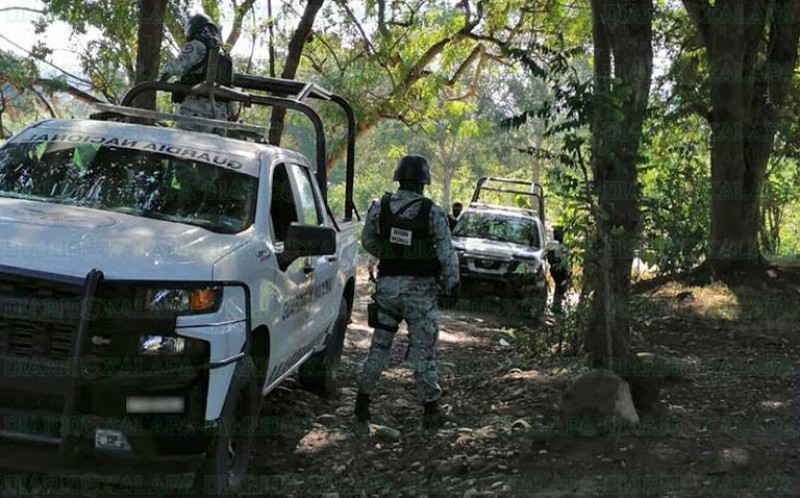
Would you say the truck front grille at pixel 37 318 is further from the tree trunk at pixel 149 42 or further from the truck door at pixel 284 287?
the tree trunk at pixel 149 42

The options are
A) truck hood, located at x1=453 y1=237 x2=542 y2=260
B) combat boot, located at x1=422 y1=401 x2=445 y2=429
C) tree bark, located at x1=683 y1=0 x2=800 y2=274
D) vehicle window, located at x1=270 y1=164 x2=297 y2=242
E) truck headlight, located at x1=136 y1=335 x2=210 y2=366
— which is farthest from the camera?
truck hood, located at x1=453 y1=237 x2=542 y2=260

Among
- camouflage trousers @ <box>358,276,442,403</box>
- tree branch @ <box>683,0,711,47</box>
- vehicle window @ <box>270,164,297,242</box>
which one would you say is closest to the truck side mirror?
vehicle window @ <box>270,164,297,242</box>

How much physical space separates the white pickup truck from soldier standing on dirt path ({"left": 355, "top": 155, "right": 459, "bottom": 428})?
92 centimetres

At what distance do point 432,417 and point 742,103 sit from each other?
27.0 feet

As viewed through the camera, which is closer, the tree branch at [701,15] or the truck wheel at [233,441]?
the truck wheel at [233,441]

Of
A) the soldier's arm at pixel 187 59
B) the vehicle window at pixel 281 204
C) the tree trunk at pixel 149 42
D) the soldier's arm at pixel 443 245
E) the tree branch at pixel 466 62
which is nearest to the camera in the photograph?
the vehicle window at pixel 281 204

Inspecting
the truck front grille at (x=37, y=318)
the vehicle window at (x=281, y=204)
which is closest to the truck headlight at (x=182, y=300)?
the truck front grille at (x=37, y=318)

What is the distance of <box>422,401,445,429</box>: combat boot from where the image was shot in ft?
20.8

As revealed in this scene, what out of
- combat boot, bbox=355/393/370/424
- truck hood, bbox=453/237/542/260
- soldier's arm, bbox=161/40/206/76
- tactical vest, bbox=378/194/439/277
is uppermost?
soldier's arm, bbox=161/40/206/76

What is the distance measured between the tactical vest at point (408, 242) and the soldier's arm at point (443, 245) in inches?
1.7

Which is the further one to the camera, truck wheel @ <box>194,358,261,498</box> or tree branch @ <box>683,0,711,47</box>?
tree branch @ <box>683,0,711,47</box>

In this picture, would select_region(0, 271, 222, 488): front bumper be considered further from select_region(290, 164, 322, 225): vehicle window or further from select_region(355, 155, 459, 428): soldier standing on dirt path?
select_region(355, 155, 459, 428): soldier standing on dirt path

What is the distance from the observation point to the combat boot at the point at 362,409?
6.37 meters

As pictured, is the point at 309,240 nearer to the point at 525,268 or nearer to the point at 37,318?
the point at 37,318
